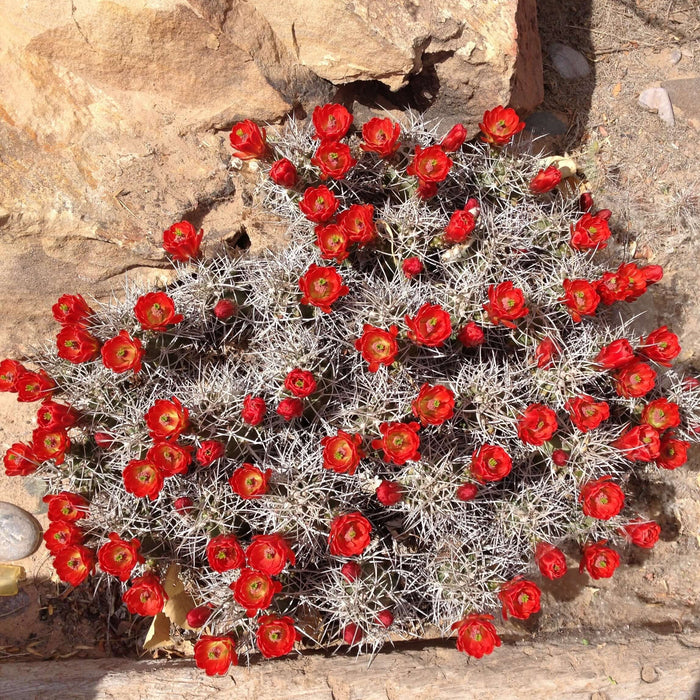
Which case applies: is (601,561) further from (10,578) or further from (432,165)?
(10,578)

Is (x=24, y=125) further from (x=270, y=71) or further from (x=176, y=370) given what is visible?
(x=176, y=370)

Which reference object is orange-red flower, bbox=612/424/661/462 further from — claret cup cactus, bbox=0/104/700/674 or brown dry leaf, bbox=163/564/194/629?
brown dry leaf, bbox=163/564/194/629

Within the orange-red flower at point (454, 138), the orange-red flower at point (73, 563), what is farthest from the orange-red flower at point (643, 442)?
the orange-red flower at point (73, 563)

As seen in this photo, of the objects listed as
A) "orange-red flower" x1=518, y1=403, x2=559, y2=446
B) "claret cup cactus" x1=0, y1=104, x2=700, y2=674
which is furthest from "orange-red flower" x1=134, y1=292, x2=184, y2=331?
"orange-red flower" x1=518, y1=403, x2=559, y2=446

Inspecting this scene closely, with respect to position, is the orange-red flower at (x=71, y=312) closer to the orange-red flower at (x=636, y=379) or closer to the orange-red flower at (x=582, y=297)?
the orange-red flower at (x=582, y=297)

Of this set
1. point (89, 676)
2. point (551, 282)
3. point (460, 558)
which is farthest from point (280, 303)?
point (89, 676)

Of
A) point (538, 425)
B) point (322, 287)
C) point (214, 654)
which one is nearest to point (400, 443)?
point (538, 425)
